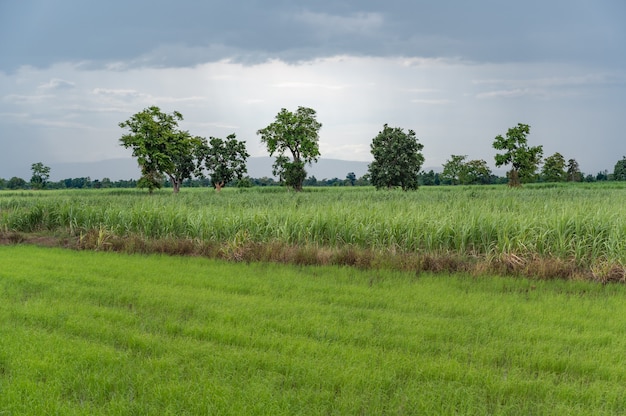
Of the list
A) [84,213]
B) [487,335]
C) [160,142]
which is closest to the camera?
[487,335]

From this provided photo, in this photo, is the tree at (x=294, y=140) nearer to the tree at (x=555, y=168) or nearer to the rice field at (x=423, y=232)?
the rice field at (x=423, y=232)

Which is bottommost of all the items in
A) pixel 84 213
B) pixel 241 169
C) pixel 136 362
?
pixel 136 362

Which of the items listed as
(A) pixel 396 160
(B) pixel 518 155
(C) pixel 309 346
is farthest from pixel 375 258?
(B) pixel 518 155

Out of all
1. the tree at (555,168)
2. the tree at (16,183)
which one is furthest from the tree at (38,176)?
the tree at (555,168)

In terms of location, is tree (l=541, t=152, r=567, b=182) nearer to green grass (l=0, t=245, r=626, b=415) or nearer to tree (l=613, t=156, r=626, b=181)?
tree (l=613, t=156, r=626, b=181)

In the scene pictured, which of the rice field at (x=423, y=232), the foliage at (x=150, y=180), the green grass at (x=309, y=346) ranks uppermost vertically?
the foliage at (x=150, y=180)

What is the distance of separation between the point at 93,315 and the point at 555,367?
18.8ft

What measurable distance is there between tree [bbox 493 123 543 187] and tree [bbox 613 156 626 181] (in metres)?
44.3

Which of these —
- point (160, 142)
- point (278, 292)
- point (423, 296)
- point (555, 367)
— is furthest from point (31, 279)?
point (160, 142)

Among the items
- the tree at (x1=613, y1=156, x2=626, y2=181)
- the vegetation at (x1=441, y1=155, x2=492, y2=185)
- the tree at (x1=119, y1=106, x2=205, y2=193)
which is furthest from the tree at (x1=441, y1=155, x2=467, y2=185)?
the tree at (x1=119, y1=106, x2=205, y2=193)

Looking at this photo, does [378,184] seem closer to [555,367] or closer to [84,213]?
[84,213]

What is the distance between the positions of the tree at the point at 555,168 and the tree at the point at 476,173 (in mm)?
10859

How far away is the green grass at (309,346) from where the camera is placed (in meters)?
3.83

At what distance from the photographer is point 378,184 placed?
47.8 m
